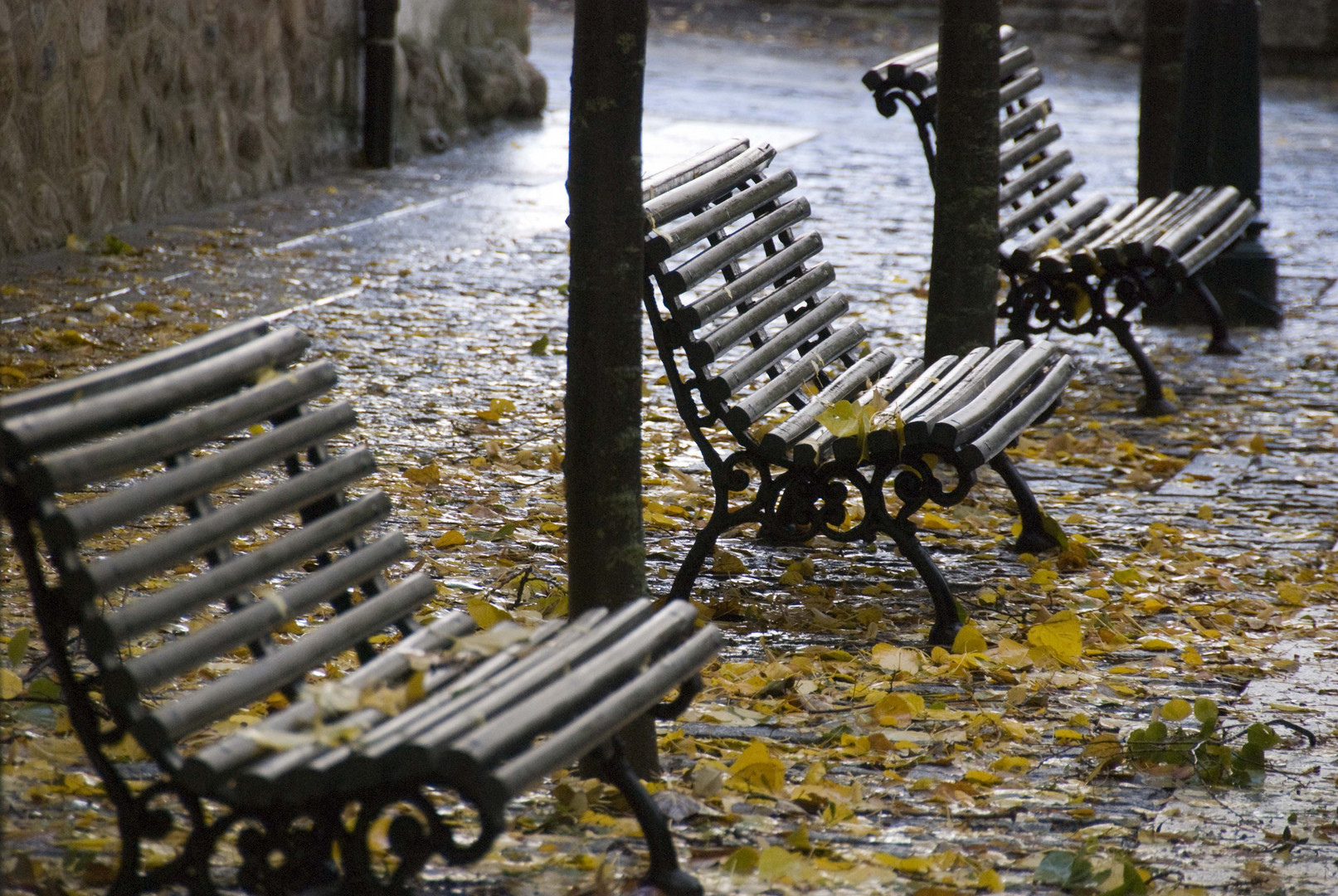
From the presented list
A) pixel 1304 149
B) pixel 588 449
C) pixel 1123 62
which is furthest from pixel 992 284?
pixel 1123 62

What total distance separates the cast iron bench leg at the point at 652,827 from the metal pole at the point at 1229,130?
5944mm

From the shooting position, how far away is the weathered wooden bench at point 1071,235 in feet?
19.8

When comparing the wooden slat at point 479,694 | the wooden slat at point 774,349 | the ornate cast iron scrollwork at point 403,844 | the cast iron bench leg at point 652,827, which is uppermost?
the wooden slat at point 774,349

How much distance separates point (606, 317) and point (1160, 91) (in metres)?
5.75

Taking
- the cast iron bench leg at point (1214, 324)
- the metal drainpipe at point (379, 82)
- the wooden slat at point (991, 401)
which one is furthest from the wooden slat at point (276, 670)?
the metal drainpipe at point (379, 82)

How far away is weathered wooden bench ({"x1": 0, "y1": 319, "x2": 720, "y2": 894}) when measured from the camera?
2.05 meters

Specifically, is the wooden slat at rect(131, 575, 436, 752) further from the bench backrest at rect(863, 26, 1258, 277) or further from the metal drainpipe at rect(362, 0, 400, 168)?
the metal drainpipe at rect(362, 0, 400, 168)

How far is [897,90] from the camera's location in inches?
236

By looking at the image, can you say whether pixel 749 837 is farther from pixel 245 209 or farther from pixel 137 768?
pixel 245 209

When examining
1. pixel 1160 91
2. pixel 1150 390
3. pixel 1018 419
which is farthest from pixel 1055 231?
pixel 1018 419

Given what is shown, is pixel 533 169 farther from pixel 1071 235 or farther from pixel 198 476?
pixel 198 476

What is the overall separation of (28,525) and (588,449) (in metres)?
1.10

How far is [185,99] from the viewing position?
848 centimetres

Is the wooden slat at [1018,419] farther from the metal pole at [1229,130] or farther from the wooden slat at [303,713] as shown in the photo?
the metal pole at [1229,130]
